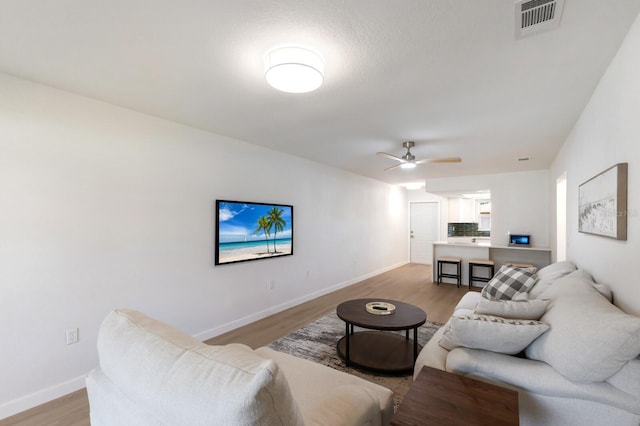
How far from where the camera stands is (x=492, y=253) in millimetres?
5973

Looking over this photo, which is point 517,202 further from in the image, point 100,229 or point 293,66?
point 100,229

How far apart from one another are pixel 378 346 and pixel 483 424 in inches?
75.5

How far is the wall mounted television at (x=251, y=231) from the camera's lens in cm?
352

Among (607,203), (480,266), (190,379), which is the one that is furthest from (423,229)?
(190,379)

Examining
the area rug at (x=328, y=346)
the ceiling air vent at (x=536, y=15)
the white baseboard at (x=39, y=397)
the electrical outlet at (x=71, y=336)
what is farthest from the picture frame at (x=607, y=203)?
the white baseboard at (x=39, y=397)

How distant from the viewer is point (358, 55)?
5.98ft

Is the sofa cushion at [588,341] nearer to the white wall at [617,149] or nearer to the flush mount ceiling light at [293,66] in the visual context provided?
the white wall at [617,149]

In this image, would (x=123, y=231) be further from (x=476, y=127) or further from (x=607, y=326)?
(x=476, y=127)

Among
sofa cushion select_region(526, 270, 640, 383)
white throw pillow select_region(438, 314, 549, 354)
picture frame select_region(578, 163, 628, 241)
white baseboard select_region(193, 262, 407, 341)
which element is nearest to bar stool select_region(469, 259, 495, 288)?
white baseboard select_region(193, 262, 407, 341)

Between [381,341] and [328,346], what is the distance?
1.89ft

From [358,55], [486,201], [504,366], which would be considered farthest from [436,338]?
[486,201]

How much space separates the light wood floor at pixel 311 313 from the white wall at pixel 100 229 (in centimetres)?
13

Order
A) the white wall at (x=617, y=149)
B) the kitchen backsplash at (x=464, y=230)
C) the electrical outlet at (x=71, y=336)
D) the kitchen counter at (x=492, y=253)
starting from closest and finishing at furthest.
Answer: the white wall at (x=617, y=149)
the electrical outlet at (x=71, y=336)
the kitchen counter at (x=492, y=253)
the kitchen backsplash at (x=464, y=230)

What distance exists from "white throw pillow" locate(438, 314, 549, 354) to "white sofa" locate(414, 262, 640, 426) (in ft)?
0.05
